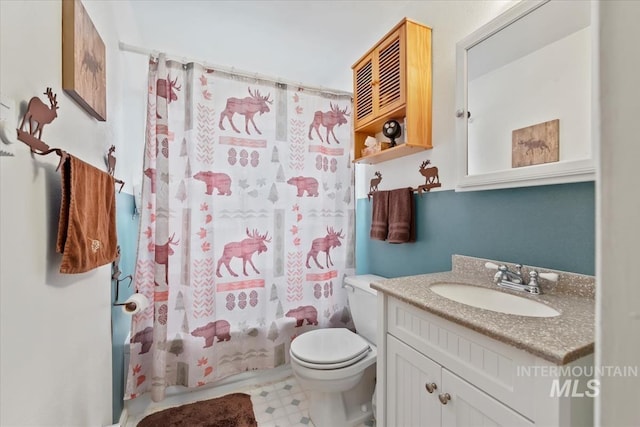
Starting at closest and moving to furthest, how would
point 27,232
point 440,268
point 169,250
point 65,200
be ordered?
point 27,232 → point 65,200 → point 440,268 → point 169,250

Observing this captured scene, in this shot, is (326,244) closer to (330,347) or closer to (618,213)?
(330,347)

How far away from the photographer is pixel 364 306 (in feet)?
5.76

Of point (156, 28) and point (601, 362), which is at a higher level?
point (156, 28)

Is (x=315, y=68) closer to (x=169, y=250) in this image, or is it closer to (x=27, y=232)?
(x=169, y=250)

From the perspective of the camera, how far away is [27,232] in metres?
0.67

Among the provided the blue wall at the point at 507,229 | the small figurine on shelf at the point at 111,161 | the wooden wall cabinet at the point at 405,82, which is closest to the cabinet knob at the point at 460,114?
the wooden wall cabinet at the point at 405,82

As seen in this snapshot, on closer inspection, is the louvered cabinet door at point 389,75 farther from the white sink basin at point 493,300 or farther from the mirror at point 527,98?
the white sink basin at point 493,300

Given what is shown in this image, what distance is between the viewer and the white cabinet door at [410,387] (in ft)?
3.08

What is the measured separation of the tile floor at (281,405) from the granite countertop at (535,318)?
1030 millimetres

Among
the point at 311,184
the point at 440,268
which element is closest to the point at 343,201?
the point at 311,184

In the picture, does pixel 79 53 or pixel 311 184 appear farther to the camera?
pixel 311 184

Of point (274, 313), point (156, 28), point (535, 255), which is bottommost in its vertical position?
point (274, 313)

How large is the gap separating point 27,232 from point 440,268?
1.64 m

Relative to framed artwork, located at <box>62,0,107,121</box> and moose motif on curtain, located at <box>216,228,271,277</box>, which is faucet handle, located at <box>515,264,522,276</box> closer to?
moose motif on curtain, located at <box>216,228,271,277</box>
